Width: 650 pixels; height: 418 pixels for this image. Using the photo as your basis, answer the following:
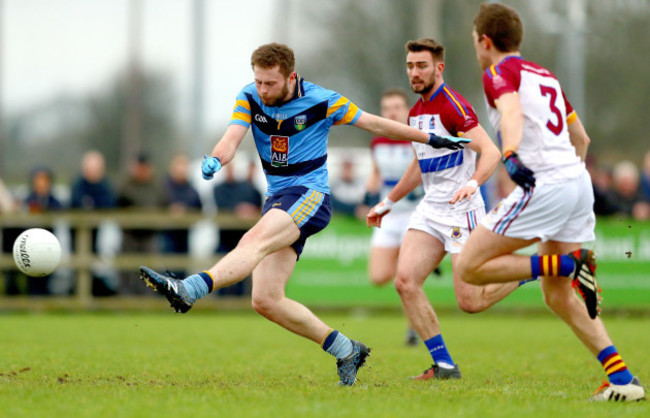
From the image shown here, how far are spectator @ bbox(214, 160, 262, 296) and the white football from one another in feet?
30.2

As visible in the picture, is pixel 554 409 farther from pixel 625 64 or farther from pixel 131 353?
pixel 625 64

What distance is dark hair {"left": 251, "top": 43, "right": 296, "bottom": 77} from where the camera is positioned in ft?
23.1

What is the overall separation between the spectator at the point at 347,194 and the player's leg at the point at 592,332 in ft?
32.5

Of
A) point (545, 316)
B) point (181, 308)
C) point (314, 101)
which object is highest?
point (314, 101)

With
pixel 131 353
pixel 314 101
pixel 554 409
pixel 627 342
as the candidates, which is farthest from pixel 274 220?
pixel 627 342

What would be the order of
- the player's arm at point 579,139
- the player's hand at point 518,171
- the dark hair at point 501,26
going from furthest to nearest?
the player's arm at point 579,139 → the dark hair at point 501,26 → the player's hand at point 518,171

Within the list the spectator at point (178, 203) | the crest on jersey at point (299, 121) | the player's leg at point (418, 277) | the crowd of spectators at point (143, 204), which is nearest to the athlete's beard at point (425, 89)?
the player's leg at point (418, 277)

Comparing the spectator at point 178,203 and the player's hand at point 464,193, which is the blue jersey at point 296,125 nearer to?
the player's hand at point 464,193

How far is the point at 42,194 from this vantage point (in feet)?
54.4

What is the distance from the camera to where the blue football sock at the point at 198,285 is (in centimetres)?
634

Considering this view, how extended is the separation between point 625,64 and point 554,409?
3278cm

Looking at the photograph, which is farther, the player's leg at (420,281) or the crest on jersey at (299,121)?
the player's leg at (420,281)

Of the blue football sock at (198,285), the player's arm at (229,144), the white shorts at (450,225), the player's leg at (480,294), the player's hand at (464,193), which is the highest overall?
the player's arm at (229,144)

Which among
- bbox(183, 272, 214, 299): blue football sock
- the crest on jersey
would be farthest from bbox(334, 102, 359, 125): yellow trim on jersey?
bbox(183, 272, 214, 299): blue football sock
